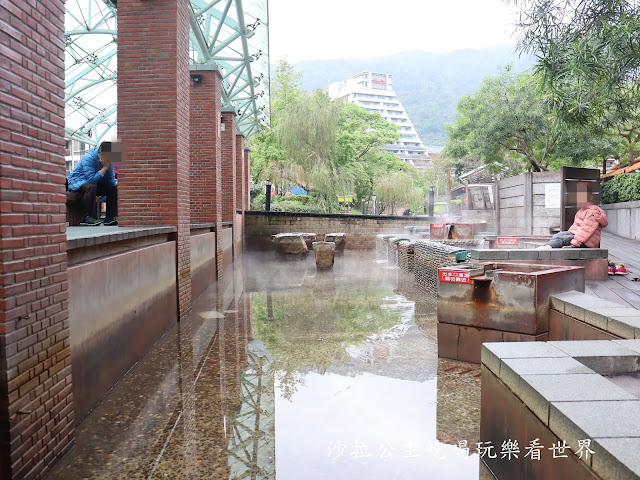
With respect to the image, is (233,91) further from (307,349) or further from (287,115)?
(307,349)

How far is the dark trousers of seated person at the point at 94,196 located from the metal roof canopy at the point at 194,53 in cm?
313

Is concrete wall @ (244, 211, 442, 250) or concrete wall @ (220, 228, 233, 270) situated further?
concrete wall @ (244, 211, 442, 250)

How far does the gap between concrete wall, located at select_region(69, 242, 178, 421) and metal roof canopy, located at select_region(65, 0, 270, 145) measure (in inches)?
215

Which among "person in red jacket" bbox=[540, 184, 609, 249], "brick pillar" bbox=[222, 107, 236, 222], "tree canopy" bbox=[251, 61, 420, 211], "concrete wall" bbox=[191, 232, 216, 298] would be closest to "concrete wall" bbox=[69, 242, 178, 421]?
"concrete wall" bbox=[191, 232, 216, 298]

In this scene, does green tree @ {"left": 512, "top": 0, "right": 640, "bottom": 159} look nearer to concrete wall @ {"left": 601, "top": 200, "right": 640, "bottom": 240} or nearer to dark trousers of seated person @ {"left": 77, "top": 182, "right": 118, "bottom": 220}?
dark trousers of seated person @ {"left": 77, "top": 182, "right": 118, "bottom": 220}

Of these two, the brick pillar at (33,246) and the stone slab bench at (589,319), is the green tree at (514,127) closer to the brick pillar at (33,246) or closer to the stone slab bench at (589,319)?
the stone slab bench at (589,319)

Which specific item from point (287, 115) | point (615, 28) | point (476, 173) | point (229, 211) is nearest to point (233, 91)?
point (229, 211)

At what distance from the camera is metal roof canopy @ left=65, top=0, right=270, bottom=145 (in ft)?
38.3

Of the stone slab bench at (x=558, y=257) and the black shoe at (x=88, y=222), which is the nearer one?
the stone slab bench at (x=558, y=257)

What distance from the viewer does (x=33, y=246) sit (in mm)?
2834

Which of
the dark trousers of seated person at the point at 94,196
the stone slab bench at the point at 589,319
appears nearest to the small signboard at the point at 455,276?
the stone slab bench at the point at 589,319

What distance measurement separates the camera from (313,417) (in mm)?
3637

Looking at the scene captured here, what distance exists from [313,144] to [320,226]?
6.50 m

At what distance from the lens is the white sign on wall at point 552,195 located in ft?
49.2
